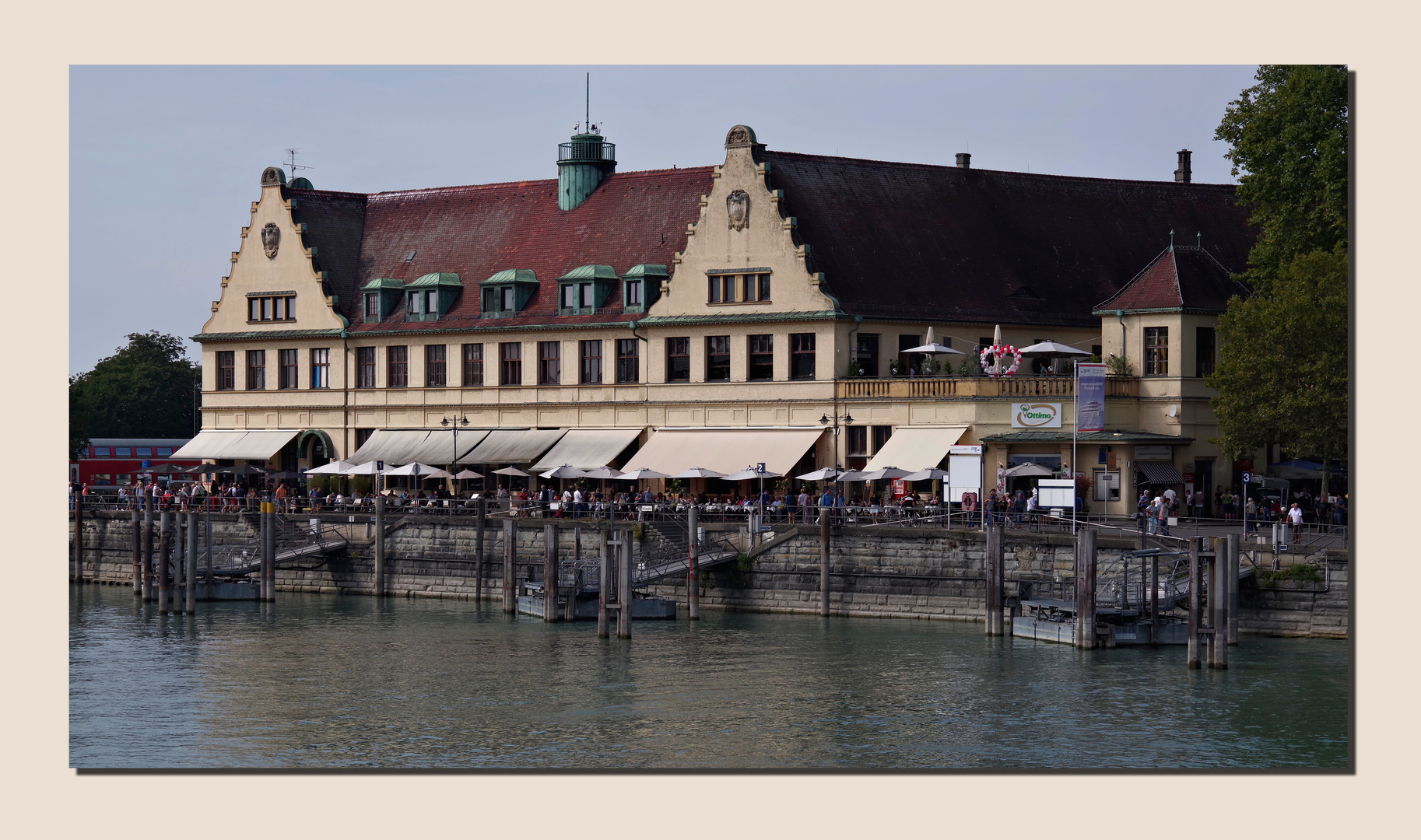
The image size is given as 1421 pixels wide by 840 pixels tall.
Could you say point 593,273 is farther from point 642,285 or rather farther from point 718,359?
point 718,359

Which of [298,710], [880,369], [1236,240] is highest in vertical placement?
[1236,240]

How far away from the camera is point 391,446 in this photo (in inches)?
3337

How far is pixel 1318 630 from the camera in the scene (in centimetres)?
5544

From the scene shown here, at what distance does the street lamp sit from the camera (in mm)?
81125

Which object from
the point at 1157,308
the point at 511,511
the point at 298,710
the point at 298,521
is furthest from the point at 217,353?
the point at 298,710

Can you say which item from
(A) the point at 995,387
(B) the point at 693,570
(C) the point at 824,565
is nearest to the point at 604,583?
(B) the point at 693,570

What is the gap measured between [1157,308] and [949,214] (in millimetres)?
11131

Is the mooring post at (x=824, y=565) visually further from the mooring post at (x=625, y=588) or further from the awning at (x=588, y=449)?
the awning at (x=588, y=449)

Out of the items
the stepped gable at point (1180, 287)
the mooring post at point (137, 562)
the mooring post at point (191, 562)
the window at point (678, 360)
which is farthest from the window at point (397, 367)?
the stepped gable at point (1180, 287)

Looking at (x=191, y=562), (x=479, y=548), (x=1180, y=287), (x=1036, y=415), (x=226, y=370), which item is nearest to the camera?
(x=191, y=562)

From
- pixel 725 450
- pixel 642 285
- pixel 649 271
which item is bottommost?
pixel 725 450

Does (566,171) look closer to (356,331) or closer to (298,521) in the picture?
(356,331)

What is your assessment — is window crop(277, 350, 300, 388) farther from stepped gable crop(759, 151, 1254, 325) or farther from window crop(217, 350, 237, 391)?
stepped gable crop(759, 151, 1254, 325)

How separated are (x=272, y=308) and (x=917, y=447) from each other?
31.9 m
